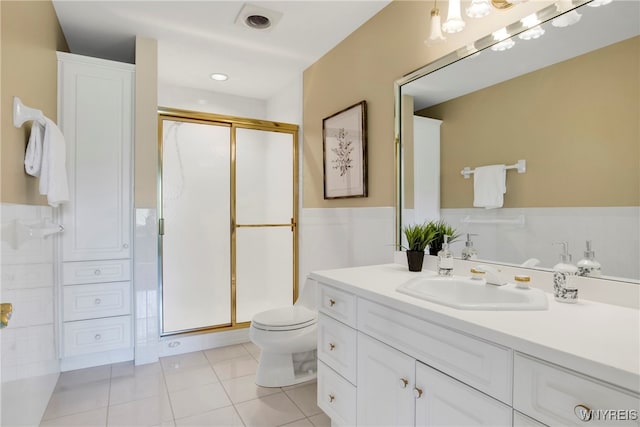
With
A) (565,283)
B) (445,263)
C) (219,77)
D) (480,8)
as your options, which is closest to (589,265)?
(565,283)

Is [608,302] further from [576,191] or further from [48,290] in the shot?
[48,290]

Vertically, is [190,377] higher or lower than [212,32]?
lower

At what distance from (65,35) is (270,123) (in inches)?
63.5

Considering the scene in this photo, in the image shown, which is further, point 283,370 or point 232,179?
point 232,179

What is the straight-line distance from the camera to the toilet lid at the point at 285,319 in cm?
208

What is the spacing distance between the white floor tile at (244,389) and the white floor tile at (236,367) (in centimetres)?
7

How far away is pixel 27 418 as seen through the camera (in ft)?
5.08

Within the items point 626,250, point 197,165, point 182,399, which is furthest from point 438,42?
point 182,399

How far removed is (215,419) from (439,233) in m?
1.52

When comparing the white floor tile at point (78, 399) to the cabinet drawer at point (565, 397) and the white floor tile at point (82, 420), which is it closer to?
the white floor tile at point (82, 420)

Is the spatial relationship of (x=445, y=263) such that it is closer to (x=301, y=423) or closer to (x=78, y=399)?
(x=301, y=423)

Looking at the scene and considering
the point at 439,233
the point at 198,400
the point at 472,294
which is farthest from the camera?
the point at 198,400

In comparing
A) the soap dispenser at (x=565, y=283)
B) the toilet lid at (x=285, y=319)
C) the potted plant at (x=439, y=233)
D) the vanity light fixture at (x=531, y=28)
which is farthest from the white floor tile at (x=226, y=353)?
the vanity light fixture at (x=531, y=28)

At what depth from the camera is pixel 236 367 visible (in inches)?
97.2
